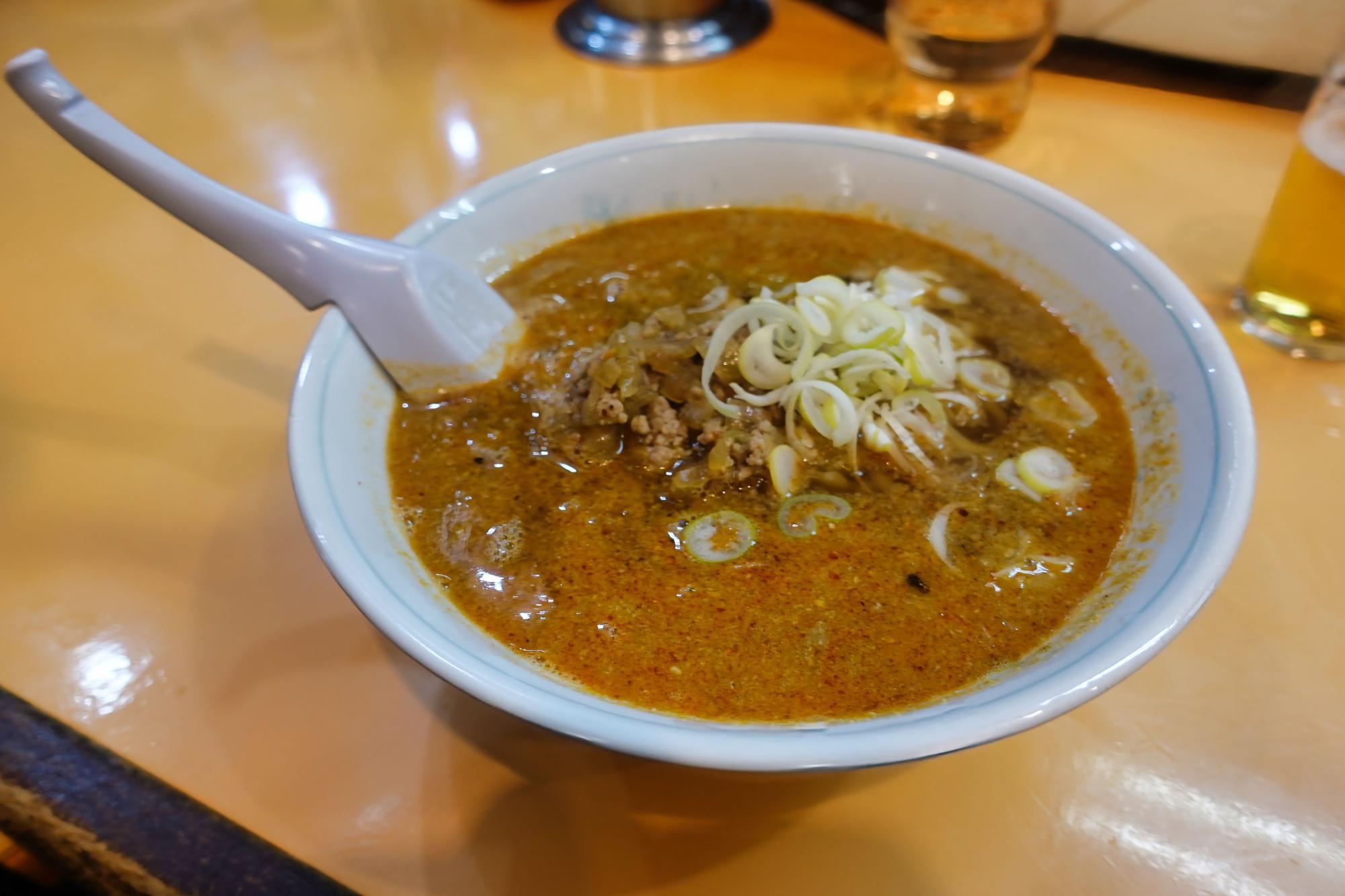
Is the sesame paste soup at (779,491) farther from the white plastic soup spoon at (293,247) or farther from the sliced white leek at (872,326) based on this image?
the white plastic soup spoon at (293,247)

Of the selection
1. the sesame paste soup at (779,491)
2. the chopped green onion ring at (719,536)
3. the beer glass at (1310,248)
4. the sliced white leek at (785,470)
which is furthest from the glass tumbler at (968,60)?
the chopped green onion ring at (719,536)

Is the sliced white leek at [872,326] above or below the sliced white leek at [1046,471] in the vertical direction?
above

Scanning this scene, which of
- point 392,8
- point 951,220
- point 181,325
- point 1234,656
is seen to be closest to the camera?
point 1234,656

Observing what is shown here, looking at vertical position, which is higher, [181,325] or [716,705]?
[716,705]

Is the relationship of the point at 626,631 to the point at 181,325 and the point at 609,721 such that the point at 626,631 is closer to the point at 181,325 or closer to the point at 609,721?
the point at 609,721

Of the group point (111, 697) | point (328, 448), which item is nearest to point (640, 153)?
point (328, 448)

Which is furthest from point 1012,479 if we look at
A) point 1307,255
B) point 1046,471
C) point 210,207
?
point 210,207
